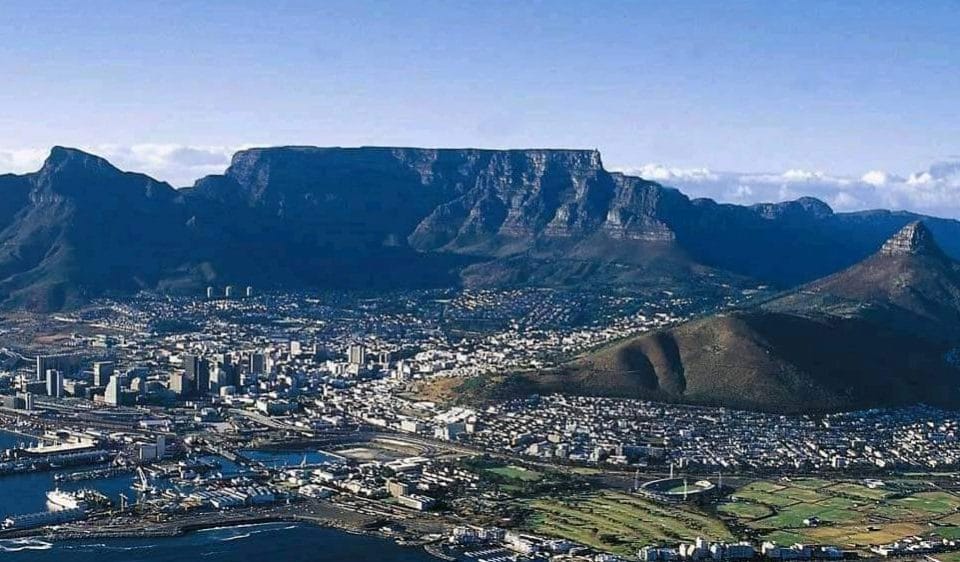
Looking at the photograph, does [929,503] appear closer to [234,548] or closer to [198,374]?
[234,548]

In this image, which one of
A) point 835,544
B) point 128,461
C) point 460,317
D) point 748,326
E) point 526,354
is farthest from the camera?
point 460,317

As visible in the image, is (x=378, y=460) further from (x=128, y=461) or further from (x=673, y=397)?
(x=673, y=397)

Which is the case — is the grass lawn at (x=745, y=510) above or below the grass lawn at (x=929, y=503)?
below

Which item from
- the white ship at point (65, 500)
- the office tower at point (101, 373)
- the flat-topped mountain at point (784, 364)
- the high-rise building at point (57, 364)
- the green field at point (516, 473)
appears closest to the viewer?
the white ship at point (65, 500)

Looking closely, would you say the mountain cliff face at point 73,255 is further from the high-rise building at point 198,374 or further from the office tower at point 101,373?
the high-rise building at point 198,374

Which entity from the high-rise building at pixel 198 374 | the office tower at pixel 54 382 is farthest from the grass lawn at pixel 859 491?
the office tower at pixel 54 382

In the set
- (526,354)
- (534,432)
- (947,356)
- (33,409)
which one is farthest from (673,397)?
(33,409)

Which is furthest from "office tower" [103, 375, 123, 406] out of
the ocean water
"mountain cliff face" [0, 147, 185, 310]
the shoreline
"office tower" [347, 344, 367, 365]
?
"mountain cliff face" [0, 147, 185, 310]
